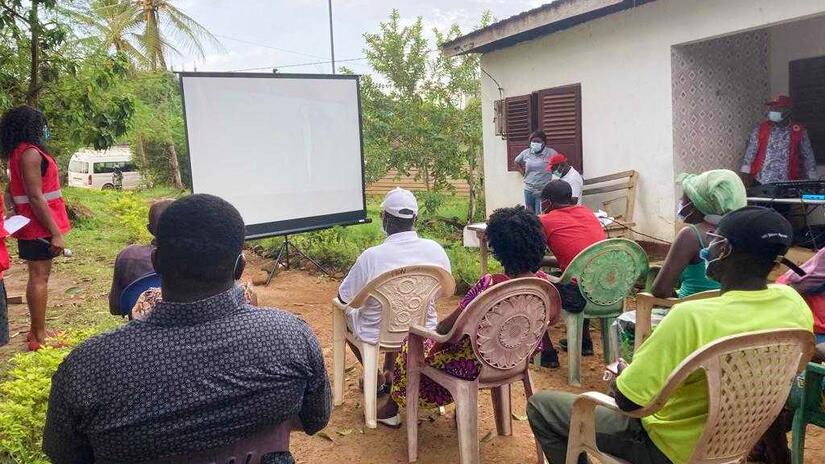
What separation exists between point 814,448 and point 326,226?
510cm

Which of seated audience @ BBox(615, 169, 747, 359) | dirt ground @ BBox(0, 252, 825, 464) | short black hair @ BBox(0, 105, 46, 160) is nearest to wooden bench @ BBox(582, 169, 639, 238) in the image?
dirt ground @ BBox(0, 252, 825, 464)

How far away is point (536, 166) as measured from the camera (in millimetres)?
A: 8336

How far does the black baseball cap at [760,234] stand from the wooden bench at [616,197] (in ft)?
15.6

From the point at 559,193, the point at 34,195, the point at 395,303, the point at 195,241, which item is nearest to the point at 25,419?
the point at 195,241

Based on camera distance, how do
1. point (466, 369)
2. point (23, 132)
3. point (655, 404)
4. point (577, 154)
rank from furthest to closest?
point (577, 154), point (23, 132), point (466, 369), point (655, 404)

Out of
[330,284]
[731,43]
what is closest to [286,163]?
[330,284]

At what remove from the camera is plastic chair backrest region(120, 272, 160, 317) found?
2869 millimetres

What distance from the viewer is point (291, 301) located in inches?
265

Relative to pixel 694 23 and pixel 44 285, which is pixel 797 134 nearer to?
pixel 694 23

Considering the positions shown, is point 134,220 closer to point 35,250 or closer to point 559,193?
point 35,250

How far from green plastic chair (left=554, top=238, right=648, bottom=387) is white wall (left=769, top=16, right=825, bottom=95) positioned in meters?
4.16

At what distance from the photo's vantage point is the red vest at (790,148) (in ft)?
21.9

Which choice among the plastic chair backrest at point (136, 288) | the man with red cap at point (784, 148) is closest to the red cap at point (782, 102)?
the man with red cap at point (784, 148)

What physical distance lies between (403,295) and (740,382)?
6.25 ft
